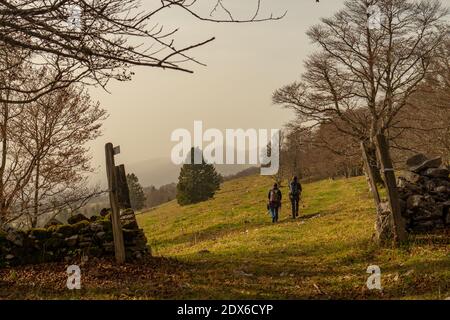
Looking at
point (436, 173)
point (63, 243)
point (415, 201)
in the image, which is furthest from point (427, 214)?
point (63, 243)

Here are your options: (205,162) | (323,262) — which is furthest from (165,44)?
(205,162)

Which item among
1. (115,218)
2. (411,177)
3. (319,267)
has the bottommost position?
(319,267)

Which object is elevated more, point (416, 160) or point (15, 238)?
point (416, 160)

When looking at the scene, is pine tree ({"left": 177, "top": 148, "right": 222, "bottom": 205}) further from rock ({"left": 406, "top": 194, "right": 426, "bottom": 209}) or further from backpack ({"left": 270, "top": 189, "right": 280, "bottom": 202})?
rock ({"left": 406, "top": 194, "right": 426, "bottom": 209})

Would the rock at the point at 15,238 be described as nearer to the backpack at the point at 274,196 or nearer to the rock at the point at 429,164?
the rock at the point at 429,164

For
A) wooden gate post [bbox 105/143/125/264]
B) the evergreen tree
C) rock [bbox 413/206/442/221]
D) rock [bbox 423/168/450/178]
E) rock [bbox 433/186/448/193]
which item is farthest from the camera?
the evergreen tree

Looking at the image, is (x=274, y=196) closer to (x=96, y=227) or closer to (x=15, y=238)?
(x=96, y=227)

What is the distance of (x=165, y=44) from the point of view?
4285mm

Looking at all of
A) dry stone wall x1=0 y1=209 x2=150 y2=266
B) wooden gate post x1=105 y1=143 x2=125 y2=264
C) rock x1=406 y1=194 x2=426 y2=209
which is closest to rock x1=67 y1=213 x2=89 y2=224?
dry stone wall x1=0 y1=209 x2=150 y2=266

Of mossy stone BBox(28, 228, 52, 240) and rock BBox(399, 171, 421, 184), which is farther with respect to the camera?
rock BBox(399, 171, 421, 184)

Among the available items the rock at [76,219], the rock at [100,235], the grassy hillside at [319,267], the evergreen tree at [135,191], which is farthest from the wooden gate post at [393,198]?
the evergreen tree at [135,191]

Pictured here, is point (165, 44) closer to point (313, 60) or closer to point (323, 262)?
point (323, 262)

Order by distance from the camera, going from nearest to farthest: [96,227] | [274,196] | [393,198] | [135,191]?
1. [393,198]
2. [96,227]
3. [274,196]
4. [135,191]
